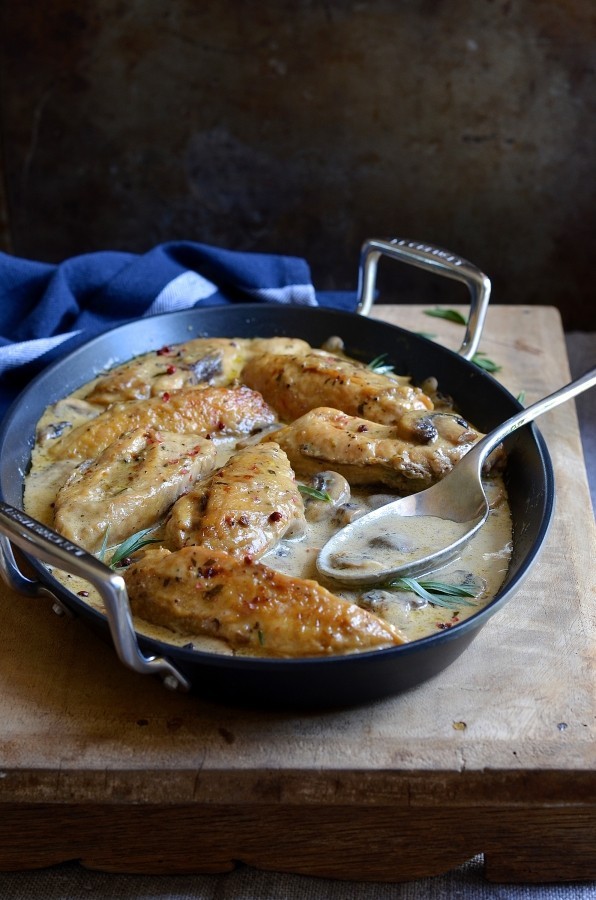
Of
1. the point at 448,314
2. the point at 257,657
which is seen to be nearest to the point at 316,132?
the point at 448,314

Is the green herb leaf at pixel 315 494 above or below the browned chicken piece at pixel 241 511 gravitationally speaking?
below

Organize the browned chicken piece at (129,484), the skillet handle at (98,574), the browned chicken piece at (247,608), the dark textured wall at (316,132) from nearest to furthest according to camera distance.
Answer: the skillet handle at (98,574) → the browned chicken piece at (247,608) → the browned chicken piece at (129,484) → the dark textured wall at (316,132)

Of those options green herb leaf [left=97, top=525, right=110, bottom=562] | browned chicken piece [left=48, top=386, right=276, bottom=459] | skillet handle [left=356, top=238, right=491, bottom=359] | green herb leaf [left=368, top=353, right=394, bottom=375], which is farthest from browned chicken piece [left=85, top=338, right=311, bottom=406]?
green herb leaf [left=97, top=525, right=110, bottom=562]

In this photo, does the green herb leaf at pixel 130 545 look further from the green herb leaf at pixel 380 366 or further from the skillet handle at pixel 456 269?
the skillet handle at pixel 456 269

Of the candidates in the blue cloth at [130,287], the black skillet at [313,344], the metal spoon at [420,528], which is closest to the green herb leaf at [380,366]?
the black skillet at [313,344]

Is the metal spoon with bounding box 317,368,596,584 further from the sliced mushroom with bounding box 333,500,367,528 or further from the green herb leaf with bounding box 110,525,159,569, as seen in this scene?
the green herb leaf with bounding box 110,525,159,569

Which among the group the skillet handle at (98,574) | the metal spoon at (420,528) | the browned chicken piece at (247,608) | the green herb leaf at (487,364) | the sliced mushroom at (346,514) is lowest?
the green herb leaf at (487,364)

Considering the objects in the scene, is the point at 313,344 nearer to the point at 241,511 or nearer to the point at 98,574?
the point at 241,511
